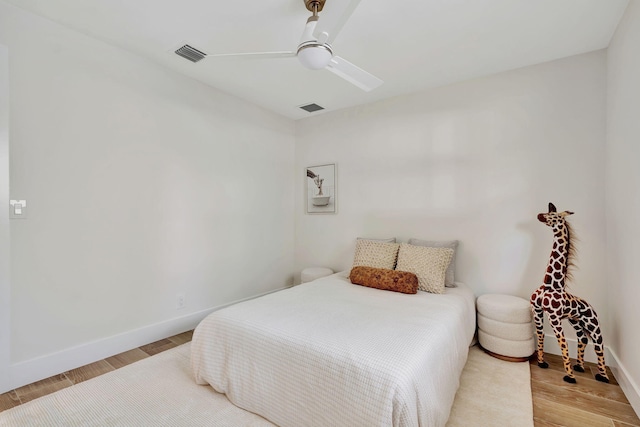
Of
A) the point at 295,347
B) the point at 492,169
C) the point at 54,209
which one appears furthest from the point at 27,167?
the point at 492,169

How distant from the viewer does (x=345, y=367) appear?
1.44 meters

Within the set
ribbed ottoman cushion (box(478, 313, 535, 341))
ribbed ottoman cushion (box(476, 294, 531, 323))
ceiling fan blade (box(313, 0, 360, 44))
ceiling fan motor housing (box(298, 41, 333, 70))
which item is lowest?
ribbed ottoman cushion (box(478, 313, 535, 341))

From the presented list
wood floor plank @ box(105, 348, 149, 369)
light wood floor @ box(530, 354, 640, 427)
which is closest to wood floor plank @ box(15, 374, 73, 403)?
wood floor plank @ box(105, 348, 149, 369)

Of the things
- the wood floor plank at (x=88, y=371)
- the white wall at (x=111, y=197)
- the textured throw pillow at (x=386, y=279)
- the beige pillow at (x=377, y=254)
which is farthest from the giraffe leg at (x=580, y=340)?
the wood floor plank at (x=88, y=371)

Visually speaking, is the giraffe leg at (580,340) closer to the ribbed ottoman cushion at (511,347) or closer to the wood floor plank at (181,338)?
the ribbed ottoman cushion at (511,347)

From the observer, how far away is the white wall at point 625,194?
183cm

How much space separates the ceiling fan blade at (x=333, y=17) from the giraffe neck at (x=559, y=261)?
2.23 m

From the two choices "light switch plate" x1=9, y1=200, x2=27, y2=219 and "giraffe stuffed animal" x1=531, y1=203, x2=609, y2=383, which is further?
"giraffe stuffed animal" x1=531, y1=203, x2=609, y2=383

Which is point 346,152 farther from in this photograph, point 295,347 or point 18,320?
point 18,320

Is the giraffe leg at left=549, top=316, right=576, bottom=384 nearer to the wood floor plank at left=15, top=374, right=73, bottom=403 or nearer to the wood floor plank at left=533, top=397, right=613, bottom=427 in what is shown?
the wood floor plank at left=533, top=397, right=613, bottom=427

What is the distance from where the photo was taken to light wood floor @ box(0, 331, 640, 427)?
5.77ft

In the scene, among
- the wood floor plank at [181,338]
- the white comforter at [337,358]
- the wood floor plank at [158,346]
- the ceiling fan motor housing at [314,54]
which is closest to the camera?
the white comforter at [337,358]

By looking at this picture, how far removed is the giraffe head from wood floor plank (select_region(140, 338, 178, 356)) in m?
3.31

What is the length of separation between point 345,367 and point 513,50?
2737 millimetres
